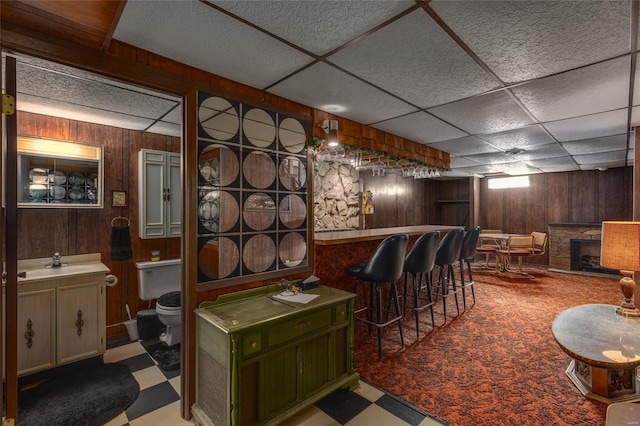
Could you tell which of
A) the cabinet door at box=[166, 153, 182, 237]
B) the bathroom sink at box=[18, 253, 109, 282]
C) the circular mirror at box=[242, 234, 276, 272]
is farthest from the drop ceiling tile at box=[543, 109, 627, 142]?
the bathroom sink at box=[18, 253, 109, 282]

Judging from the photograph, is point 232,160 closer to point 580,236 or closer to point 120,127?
point 120,127

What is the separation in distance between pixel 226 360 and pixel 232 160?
1319 millimetres

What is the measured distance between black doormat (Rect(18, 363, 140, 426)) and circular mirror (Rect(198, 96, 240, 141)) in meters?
2.02

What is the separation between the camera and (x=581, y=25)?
1.49 m

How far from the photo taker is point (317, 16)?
4.66 ft

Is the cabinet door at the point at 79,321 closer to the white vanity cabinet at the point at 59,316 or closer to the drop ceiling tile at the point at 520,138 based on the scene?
the white vanity cabinet at the point at 59,316

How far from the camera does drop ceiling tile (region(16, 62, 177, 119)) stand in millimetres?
1951

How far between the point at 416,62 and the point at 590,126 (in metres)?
2.73

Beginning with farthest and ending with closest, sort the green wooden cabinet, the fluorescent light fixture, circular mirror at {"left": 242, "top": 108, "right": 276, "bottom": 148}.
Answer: the fluorescent light fixture, circular mirror at {"left": 242, "top": 108, "right": 276, "bottom": 148}, the green wooden cabinet

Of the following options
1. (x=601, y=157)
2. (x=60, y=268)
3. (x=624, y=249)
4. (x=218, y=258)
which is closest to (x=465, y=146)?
(x=624, y=249)

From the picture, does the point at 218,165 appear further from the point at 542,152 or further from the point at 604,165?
the point at 604,165

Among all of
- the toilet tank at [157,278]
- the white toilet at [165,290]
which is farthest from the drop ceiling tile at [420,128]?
the toilet tank at [157,278]

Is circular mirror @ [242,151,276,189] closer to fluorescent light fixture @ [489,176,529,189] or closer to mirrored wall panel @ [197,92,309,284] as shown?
mirrored wall panel @ [197,92,309,284]

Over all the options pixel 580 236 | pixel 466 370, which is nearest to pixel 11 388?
pixel 466 370
